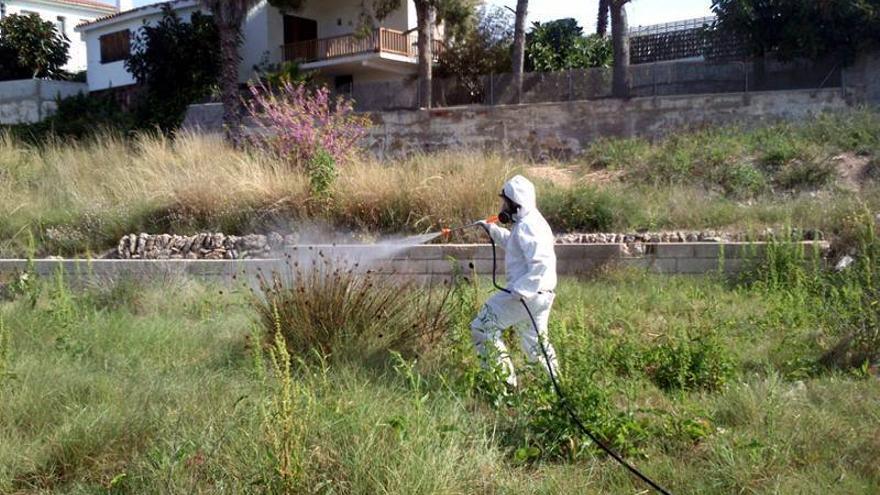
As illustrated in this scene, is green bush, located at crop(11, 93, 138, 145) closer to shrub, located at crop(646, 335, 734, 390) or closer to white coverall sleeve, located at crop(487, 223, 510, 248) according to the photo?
white coverall sleeve, located at crop(487, 223, 510, 248)

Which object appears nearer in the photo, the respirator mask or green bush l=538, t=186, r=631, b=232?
the respirator mask

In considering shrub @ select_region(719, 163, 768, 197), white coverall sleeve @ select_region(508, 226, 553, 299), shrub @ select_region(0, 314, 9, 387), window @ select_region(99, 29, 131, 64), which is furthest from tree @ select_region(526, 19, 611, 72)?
shrub @ select_region(0, 314, 9, 387)

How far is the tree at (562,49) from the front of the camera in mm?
26219

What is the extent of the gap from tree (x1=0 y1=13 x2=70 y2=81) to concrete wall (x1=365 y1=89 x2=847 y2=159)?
18.0m

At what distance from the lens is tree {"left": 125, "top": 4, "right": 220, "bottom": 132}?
28375 millimetres

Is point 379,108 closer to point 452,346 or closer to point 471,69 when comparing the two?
point 471,69

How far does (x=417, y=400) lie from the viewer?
4926 mm

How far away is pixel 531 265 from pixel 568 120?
14878 mm

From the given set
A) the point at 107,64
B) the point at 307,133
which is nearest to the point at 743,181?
the point at 307,133

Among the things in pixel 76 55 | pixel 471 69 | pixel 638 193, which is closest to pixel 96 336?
pixel 638 193

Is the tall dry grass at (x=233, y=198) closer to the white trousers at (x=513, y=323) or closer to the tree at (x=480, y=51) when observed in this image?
the white trousers at (x=513, y=323)

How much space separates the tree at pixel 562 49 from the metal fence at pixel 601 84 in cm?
207

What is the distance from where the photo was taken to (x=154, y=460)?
178 inches

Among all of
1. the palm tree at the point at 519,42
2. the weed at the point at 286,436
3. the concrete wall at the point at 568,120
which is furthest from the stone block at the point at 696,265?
the palm tree at the point at 519,42
